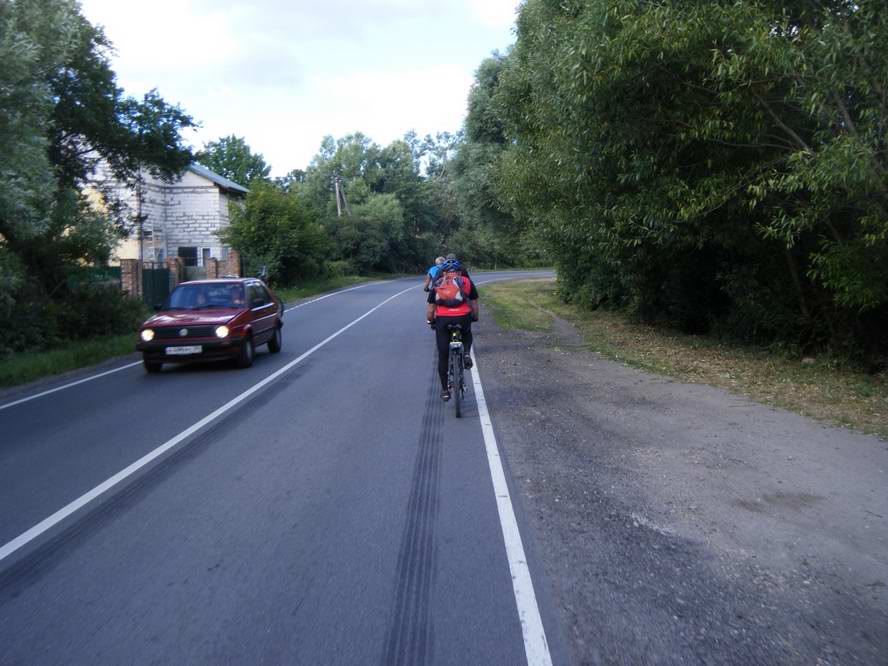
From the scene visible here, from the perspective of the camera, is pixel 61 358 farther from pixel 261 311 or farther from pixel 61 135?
pixel 61 135

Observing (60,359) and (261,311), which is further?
(60,359)

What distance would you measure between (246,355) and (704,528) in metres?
9.71

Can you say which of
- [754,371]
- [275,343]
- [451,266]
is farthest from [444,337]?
[275,343]

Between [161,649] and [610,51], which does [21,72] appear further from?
[161,649]

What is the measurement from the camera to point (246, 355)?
1355 cm

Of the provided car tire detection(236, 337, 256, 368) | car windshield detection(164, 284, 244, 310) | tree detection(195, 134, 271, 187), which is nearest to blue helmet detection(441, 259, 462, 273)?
car tire detection(236, 337, 256, 368)

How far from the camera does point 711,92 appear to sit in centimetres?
1070

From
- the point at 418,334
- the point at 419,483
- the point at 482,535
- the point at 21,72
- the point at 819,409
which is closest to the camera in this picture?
the point at 482,535

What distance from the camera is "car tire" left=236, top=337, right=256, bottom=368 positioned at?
1344 centimetres

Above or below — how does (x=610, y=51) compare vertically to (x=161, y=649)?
above

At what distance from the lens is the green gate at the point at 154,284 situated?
27.8 meters

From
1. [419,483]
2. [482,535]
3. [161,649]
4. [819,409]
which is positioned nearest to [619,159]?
[819,409]

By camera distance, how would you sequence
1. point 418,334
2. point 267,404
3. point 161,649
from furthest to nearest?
point 418,334
point 267,404
point 161,649

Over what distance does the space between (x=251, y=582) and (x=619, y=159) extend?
956 centimetres
